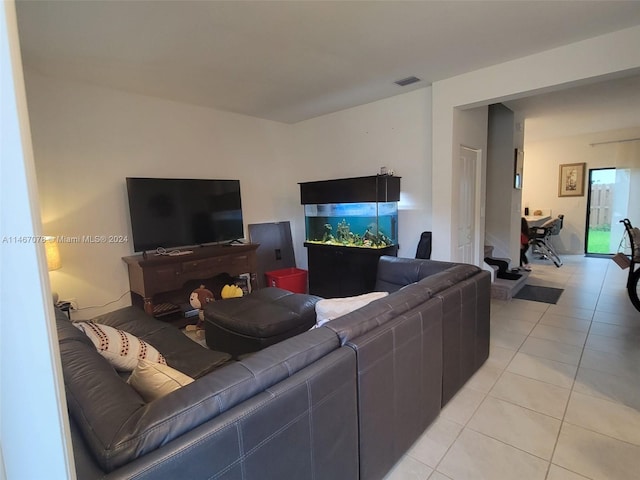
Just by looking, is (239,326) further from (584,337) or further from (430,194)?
(584,337)

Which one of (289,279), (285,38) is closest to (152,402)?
(285,38)

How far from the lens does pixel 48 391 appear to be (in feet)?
1.91

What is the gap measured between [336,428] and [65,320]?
5.04ft

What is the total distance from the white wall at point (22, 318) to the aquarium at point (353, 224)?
3.54m

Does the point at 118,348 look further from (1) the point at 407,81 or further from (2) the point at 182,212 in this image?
(1) the point at 407,81

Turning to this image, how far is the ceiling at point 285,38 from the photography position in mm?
2094

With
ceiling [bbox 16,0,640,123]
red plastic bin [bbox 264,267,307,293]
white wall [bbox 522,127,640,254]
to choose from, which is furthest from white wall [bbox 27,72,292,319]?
white wall [bbox 522,127,640,254]

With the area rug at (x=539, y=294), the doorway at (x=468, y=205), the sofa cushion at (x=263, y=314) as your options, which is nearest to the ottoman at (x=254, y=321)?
the sofa cushion at (x=263, y=314)

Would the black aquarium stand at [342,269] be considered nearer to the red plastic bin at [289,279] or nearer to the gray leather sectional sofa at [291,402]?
the red plastic bin at [289,279]

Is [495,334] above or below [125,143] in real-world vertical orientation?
below

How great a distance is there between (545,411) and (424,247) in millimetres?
2035

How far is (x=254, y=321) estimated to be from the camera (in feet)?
8.21

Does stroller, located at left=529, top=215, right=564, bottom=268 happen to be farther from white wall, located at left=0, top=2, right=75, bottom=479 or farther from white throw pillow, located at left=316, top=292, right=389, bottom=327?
white wall, located at left=0, top=2, right=75, bottom=479

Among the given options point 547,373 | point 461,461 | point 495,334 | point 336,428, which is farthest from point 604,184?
point 336,428
